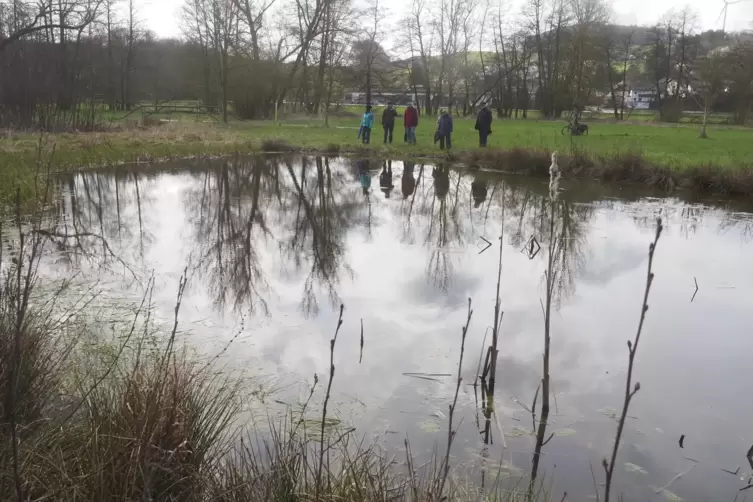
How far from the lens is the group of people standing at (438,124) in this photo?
2136 centimetres

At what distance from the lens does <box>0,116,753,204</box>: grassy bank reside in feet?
49.2

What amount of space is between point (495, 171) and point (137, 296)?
1337 cm

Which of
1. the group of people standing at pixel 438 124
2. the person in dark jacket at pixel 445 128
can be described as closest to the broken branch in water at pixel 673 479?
the group of people standing at pixel 438 124

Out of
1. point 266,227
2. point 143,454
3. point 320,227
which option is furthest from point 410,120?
point 143,454

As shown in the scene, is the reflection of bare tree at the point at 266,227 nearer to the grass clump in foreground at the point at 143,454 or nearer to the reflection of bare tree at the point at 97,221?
the reflection of bare tree at the point at 97,221

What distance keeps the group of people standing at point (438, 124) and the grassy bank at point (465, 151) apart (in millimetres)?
485

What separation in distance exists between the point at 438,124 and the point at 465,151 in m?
2.60

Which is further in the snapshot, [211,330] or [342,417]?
[211,330]

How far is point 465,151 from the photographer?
20.2 metres

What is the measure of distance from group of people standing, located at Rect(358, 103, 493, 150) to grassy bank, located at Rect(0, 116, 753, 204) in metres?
0.48

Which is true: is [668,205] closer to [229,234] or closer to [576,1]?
[229,234]

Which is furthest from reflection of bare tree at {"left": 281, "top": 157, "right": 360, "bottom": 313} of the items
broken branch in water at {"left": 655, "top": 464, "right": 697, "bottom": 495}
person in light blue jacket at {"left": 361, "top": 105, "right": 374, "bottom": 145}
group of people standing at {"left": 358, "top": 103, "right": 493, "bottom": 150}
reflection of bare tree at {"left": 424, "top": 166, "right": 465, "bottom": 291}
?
person in light blue jacket at {"left": 361, "top": 105, "right": 374, "bottom": 145}

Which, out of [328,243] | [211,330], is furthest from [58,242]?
[211,330]

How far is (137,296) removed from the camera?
6910 mm
